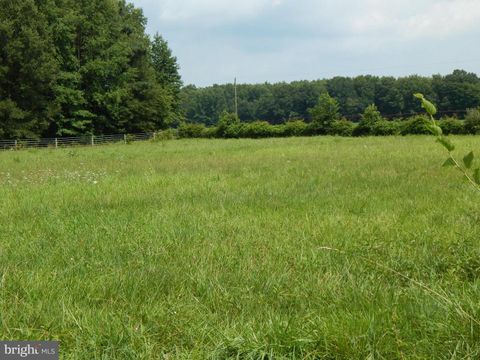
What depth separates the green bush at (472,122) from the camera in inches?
1094

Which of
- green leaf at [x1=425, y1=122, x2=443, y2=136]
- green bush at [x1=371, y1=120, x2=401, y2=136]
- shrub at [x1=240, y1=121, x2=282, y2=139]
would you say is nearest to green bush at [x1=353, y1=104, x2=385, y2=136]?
green bush at [x1=371, y1=120, x2=401, y2=136]

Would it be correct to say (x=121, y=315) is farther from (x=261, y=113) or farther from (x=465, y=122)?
(x=261, y=113)

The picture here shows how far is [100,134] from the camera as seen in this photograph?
48938 millimetres

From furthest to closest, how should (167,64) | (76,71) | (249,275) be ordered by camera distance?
1. (167,64)
2. (76,71)
3. (249,275)

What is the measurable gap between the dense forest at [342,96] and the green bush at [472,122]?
35340 millimetres

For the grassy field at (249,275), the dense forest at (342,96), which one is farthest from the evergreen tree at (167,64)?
the grassy field at (249,275)

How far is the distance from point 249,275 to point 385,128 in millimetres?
32025

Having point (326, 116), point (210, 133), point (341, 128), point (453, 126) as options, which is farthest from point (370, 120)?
point (210, 133)

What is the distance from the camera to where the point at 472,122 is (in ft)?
91.8

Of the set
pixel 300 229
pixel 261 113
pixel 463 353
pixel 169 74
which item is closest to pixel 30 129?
pixel 169 74

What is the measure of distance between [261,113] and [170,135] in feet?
185

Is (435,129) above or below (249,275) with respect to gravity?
above

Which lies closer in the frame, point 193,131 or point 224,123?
Result: point 224,123

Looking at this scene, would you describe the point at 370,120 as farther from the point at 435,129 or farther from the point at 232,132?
the point at 435,129
